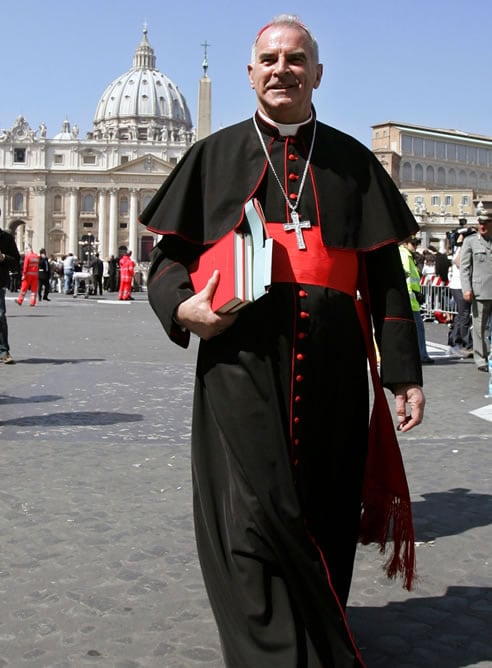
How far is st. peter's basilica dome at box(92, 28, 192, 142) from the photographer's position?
126m

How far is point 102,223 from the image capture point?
105m

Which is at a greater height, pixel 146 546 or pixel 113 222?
pixel 113 222

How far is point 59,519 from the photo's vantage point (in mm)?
4289

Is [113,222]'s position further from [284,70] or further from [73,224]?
[284,70]

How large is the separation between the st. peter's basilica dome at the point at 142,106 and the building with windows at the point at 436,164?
30213 millimetres

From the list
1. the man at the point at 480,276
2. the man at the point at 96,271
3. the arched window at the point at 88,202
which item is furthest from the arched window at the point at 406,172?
the man at the point at 480,276

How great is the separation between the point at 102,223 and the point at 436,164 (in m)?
35.6

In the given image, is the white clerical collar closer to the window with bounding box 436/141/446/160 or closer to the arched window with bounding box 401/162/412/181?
the arched window with bounding box 401/162/412/181

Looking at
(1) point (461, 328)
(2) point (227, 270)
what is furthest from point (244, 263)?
(1) point (461, 328)

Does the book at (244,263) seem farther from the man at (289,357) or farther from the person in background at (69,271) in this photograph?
the person in background at (69,271)

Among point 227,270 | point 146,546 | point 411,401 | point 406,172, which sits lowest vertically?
point 146,546

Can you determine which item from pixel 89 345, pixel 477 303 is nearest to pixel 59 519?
pixel 477 303

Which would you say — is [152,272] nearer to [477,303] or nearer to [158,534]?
[158,534]

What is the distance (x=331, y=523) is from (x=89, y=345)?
11135 millimetres
